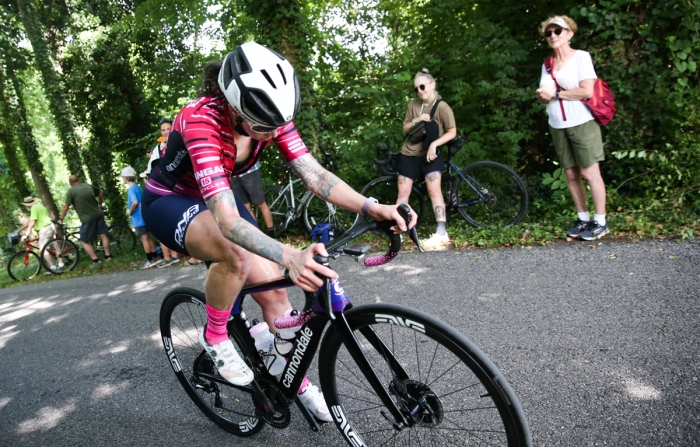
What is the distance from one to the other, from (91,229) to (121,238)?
2171 millimetres

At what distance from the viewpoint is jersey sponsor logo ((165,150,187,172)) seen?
7.14 feet

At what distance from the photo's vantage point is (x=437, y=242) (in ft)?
17.7

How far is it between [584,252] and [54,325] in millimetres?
6034

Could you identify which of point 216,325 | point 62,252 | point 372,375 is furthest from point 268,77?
point 62,252

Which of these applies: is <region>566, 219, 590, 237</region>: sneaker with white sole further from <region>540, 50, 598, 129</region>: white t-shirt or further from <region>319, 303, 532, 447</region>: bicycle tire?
<region>319, 303, 532, 447</region>: bicycle tire

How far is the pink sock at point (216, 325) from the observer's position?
2172mm

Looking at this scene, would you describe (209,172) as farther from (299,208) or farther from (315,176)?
(299,208)

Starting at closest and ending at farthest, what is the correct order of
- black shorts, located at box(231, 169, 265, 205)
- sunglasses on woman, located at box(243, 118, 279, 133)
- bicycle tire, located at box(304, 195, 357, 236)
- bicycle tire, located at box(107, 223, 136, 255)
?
1. sunglasses on woman, located at box(243, 118, 279, 133)
2. black shorts, located at box(231, 169, 265, 205)
3. bicycle tire, located at box(304, 195, 357, 236)
4. bicycle tire, located at box(107, 223, 136, 255)

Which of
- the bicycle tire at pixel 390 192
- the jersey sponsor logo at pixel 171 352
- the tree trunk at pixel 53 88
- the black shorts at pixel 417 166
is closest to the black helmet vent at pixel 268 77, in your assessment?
the jersey sponsor logo at pixel 171 352

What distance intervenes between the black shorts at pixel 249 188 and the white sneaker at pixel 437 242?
2.78 metres

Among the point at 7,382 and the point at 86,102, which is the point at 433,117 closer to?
the point at 7,382

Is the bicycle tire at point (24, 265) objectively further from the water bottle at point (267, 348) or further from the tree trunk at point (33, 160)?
the water bottle at point (267, 348)

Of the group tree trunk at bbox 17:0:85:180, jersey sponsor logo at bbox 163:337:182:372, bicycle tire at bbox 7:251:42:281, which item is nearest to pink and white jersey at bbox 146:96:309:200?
jersey sponsor logo at bbox 163:337:182:372

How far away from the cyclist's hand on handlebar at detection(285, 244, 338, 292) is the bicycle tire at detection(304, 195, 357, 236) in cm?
558
